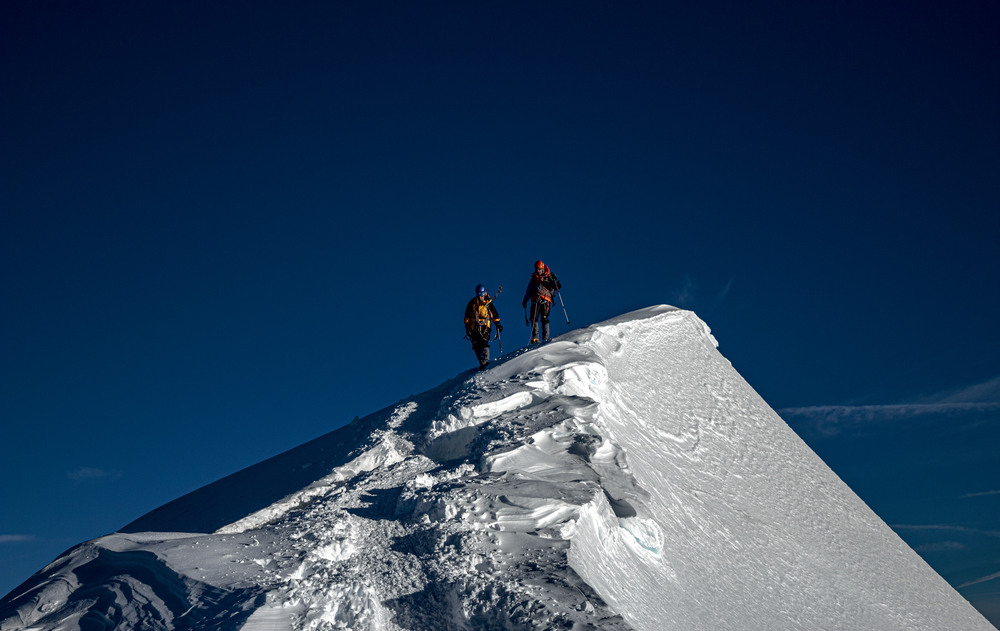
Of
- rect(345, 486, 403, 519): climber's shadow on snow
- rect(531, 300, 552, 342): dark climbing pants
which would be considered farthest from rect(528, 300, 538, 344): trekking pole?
rect(345, 486, 403, 519): climber's shadow on snow

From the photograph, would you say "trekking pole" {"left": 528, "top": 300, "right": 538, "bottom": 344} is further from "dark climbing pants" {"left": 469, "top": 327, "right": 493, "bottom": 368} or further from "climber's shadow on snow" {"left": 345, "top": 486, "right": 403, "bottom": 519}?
"climber's shadow on snow" {"left": 345, "top": 486, "right": 403, "bottom": 519}

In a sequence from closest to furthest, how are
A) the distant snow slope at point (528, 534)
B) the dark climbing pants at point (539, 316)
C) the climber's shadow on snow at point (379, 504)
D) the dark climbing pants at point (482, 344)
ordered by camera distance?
the distant snow slope at point (528, 534)
the climber's shadow on snow at point (379, 504)
the dark climbing pants at point (482, 344)
the dark climbing pants at point (539, 316)

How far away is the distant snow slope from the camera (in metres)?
5.50

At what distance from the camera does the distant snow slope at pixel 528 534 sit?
216 inches

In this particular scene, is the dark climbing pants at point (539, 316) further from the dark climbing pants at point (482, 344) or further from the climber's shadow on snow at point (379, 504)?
the climber's shadow on snow at point (379, 504)

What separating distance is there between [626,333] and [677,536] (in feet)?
22.1

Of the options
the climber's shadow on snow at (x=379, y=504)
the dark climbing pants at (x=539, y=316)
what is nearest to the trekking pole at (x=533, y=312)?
the dark climbing pants at (x=539, y=316)

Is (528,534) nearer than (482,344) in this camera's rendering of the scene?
Yes

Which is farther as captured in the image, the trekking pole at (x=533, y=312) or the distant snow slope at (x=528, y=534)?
the trekking pole at (x=533, y=312)

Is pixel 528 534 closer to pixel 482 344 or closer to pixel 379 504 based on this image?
pixel 379 504

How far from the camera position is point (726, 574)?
27.1ft

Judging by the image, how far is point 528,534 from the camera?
248 inches

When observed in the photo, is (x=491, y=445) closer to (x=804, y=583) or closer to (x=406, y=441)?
(x=406, y=441)

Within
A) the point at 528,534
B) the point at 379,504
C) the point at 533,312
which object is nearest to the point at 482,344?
the point at 533,312
